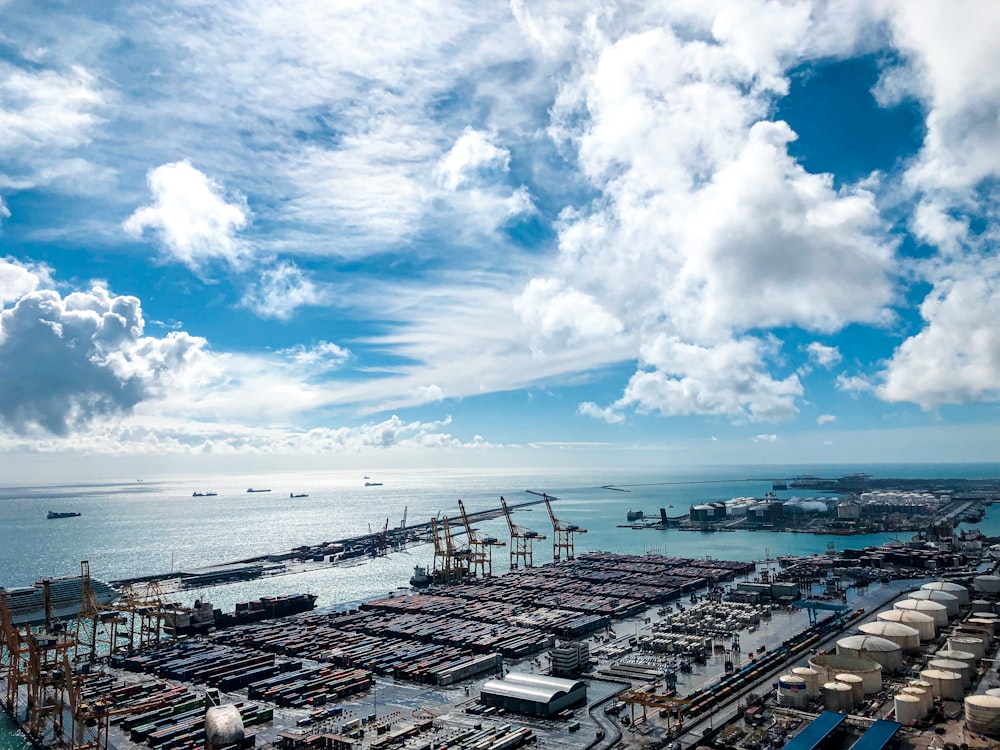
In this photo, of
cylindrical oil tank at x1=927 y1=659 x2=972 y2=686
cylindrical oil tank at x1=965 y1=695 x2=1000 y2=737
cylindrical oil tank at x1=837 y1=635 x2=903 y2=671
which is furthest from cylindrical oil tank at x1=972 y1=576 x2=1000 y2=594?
cylindrical oil tank at x1=965 y1=695 x2=1000 y2=737

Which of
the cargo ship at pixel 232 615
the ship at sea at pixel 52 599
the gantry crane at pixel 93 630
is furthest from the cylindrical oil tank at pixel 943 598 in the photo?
the ship at sea at pixel 52 599

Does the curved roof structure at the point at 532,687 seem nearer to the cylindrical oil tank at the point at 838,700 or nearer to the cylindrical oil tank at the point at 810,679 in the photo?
the cylindrical oil tank at the point at 810,679

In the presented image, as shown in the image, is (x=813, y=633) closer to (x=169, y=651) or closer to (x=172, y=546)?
(x=169, y=651)

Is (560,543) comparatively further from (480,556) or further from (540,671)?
(540,671)

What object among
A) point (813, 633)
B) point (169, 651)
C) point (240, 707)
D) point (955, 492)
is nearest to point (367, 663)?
point (240, 707)

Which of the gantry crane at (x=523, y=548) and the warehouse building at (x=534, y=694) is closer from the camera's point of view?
the warehouse building at (x=534, y=694)

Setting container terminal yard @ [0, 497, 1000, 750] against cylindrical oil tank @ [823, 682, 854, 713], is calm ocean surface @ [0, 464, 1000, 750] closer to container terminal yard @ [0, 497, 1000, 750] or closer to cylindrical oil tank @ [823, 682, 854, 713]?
container terminal yard @ [0, 497, 1000, 750]
